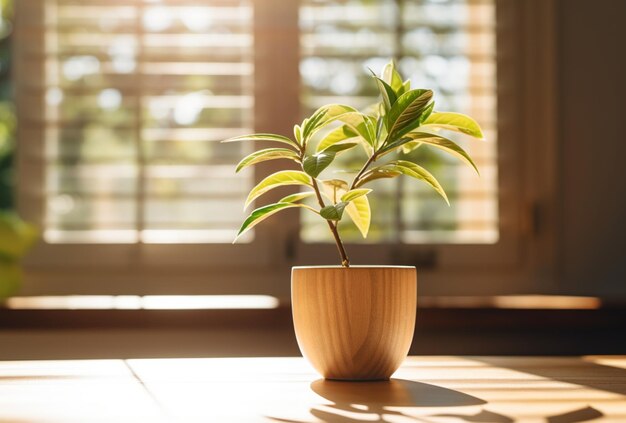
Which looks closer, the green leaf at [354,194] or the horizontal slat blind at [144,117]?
the green leaf at [354,194]

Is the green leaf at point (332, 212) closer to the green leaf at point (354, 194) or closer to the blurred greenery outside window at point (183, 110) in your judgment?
the green leaf at point (354, 194)

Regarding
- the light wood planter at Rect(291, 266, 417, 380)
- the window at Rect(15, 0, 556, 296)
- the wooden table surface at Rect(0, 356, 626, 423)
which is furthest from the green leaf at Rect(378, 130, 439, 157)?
the window at Rect(15, 0, 556, 296)

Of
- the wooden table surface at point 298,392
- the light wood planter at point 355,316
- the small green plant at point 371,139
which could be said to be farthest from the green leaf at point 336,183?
the wooden table surface at point 298,392

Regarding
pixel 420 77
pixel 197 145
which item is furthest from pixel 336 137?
pixel 420 77

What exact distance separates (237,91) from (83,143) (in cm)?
43

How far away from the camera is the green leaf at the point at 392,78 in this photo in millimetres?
990

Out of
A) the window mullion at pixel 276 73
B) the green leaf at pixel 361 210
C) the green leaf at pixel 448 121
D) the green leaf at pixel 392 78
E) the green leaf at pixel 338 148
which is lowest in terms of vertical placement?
the green leaf at pixel 361 210

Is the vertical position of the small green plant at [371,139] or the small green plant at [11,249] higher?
the small green plant at [371,139]

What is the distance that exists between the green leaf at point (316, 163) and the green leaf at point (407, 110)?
0.09 m

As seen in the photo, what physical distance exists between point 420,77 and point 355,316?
59.8 inches

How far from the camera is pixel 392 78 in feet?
3.26

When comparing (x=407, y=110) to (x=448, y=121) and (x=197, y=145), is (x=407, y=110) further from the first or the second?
(x=197, y=145)

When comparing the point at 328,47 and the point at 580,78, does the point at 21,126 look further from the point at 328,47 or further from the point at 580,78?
the point at 580,78

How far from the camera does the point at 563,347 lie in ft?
6.50
